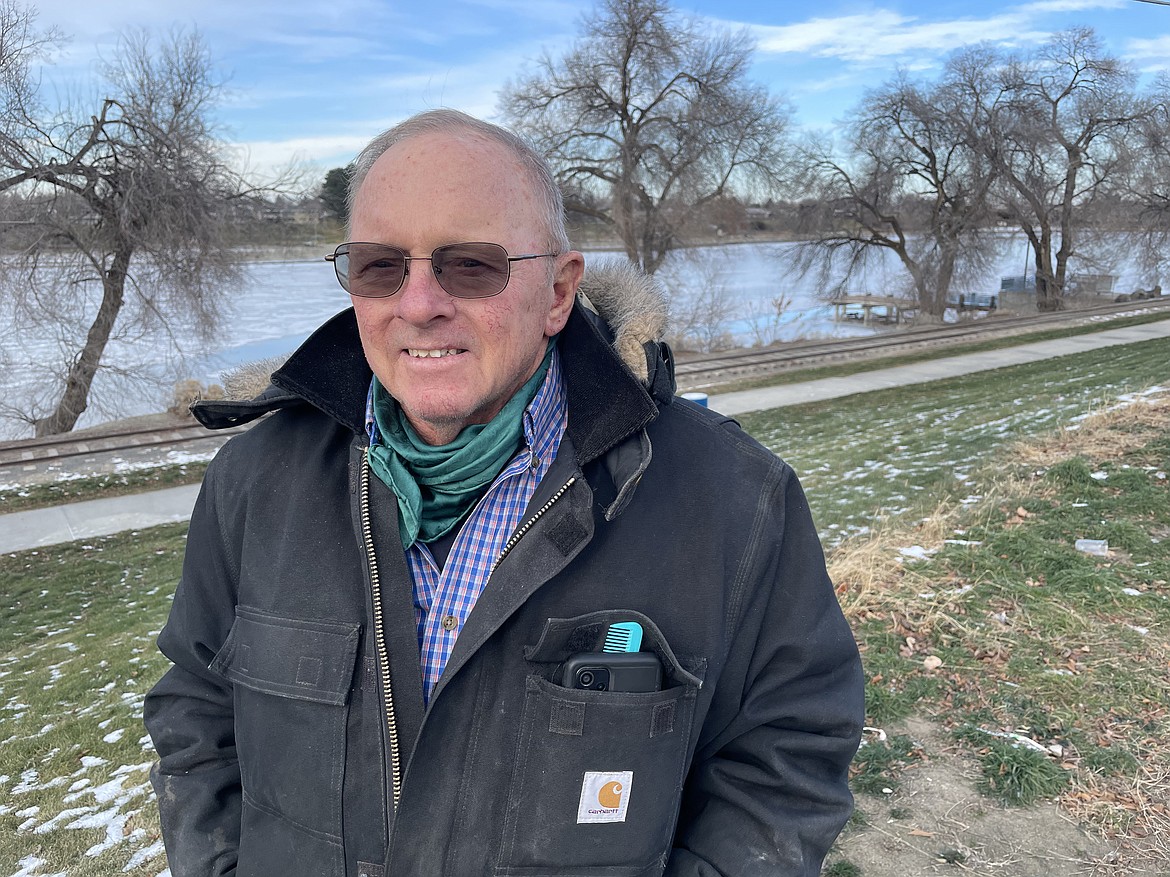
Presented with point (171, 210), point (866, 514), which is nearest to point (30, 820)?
point (866, 514)

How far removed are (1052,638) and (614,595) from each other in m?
3.48

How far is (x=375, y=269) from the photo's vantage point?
171 centimetres

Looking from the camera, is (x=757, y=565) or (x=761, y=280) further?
(x=761, y=280)

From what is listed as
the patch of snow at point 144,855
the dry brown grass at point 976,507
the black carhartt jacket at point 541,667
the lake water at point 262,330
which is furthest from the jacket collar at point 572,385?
the lake water at point 262,330

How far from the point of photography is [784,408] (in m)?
15.5

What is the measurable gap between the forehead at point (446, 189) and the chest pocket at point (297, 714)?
0.77 m

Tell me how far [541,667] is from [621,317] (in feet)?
2.57

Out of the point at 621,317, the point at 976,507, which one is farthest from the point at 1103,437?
the point at 621,317

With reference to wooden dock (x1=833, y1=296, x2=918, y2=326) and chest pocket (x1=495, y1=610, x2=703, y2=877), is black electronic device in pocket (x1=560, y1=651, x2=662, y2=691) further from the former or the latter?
wooden dock (x1=833, y1=296, x2=918, y2=326)

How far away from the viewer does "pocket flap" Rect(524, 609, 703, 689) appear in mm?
1532

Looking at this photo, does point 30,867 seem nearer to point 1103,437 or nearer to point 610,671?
point 610,671

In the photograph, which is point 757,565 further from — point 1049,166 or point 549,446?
A: point 1049,166

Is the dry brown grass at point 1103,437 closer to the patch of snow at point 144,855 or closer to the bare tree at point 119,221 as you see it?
the patch of snow at point 144,855

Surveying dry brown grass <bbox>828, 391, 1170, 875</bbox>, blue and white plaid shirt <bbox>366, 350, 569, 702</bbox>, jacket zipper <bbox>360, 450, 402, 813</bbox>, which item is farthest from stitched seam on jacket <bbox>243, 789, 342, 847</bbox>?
dry brown grass <bbox>828, 391, 1170, 875</bbox>
